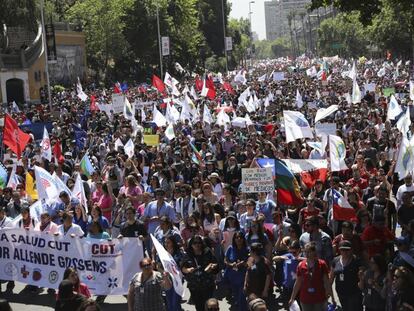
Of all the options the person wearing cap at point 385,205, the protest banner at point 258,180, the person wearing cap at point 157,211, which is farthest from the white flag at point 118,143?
the person wearing cap at point 385,205

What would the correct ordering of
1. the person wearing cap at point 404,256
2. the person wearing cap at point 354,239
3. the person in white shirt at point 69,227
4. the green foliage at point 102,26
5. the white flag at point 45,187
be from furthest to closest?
1. the green foliage at point 102,26
2. the white flag at point 45,187
3. the person in white shirt at point 69,227
4. the person wearing cap at point 354,239
5. the person wearing cap at point 404,256

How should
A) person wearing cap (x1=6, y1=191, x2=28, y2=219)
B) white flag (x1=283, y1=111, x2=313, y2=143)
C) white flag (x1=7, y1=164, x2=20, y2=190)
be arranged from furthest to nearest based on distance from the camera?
white flag (x1=283, y1=111, x2=313, y2=143) → white flag (x1=7, y1=164, x2=20, y2=190) → person wearing cap (x1=6, y1=191, x2=28, y2=219)

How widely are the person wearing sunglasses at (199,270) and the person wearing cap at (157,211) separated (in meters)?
2.22

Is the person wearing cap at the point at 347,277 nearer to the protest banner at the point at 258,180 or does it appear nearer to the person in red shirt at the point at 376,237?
the person in red shirt at the point at 376,237

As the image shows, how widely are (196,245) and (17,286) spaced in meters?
4.02

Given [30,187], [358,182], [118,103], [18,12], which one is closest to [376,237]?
[358,182]

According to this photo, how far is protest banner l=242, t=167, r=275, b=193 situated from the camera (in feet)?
41.4

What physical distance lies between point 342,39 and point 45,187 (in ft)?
404

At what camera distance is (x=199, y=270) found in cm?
966

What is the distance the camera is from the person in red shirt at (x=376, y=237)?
10172 millimetres

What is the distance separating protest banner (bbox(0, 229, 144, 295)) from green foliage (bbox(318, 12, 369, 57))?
109 metres

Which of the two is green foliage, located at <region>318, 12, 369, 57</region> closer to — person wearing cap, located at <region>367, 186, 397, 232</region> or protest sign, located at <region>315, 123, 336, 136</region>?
protest sign, located at <region>315, 123, 336, 136</region>

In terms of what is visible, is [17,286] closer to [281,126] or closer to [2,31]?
[281,126]

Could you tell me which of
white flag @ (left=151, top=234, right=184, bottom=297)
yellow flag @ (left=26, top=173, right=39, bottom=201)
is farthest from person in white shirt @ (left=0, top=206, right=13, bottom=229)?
white flag @ (left=151, top=234, right=184, bottom=297)
